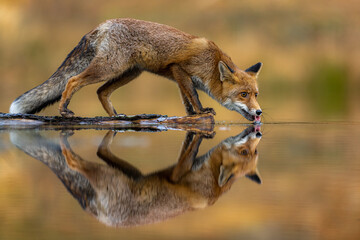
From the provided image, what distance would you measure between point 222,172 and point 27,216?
226cm

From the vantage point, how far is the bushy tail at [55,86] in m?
10.2

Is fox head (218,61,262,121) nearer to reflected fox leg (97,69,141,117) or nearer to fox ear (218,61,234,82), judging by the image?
fox ear (218,61,234,82)

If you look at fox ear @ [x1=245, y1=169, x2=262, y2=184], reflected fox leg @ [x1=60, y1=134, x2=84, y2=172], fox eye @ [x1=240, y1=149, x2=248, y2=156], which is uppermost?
reflected fox leg @ [x1=60, y1=134, x2=84, y2=172]

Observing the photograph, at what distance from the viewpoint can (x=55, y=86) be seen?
10273 mm

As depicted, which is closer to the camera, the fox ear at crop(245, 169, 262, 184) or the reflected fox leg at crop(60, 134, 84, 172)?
the fox ear at crop(245, 169, 262, 184)

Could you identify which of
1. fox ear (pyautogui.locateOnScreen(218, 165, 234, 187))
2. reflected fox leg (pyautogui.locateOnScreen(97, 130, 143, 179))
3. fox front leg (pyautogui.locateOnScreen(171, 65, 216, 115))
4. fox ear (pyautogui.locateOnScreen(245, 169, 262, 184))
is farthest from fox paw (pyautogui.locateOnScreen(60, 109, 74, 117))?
fox ear (pyautogui.locateOnScreen(245, 169, 262, 184))

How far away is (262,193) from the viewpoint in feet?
14.6

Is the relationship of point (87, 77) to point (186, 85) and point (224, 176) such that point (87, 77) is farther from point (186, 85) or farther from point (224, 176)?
point (224, 176)

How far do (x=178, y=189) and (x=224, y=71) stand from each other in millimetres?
6215

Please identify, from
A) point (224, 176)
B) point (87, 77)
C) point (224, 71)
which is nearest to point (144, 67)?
point (87, 77)

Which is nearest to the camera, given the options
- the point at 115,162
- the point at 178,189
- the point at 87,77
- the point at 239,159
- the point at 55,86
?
the point at 178,189

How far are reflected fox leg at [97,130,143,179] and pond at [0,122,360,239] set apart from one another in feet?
0.04

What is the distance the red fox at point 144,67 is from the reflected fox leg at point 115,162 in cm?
280

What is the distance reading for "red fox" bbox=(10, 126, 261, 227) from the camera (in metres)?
4.01
